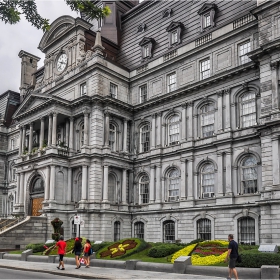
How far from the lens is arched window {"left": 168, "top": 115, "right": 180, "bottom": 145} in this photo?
41.1 meters

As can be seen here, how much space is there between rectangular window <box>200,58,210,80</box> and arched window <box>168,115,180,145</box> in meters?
4.90

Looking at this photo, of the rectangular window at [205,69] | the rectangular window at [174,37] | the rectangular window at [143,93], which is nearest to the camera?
the rectangular window at [205,69]

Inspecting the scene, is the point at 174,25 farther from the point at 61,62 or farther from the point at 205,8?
the point at 61,62

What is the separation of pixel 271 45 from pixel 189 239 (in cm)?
1817

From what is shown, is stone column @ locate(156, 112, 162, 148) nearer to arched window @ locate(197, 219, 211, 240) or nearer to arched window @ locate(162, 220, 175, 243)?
arched window @ locate(162, 220, 175, 243)

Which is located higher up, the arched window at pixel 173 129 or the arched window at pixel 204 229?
the arched window at pixel 173 129

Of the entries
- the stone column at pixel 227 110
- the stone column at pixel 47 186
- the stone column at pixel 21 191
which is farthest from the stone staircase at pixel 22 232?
the stone column at pixel 227 110

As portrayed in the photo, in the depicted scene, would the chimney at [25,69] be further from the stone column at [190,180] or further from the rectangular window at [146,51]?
the stone column at [190,180]

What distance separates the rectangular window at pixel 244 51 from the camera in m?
36.2

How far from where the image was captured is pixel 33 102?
46.7m

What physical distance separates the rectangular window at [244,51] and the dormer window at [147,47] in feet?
39.1

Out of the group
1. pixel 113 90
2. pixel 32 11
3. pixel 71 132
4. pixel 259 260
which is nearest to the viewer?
pixel 32 11

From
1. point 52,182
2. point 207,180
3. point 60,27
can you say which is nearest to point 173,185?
point 207,180

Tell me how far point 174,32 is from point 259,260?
2985 centimetres
